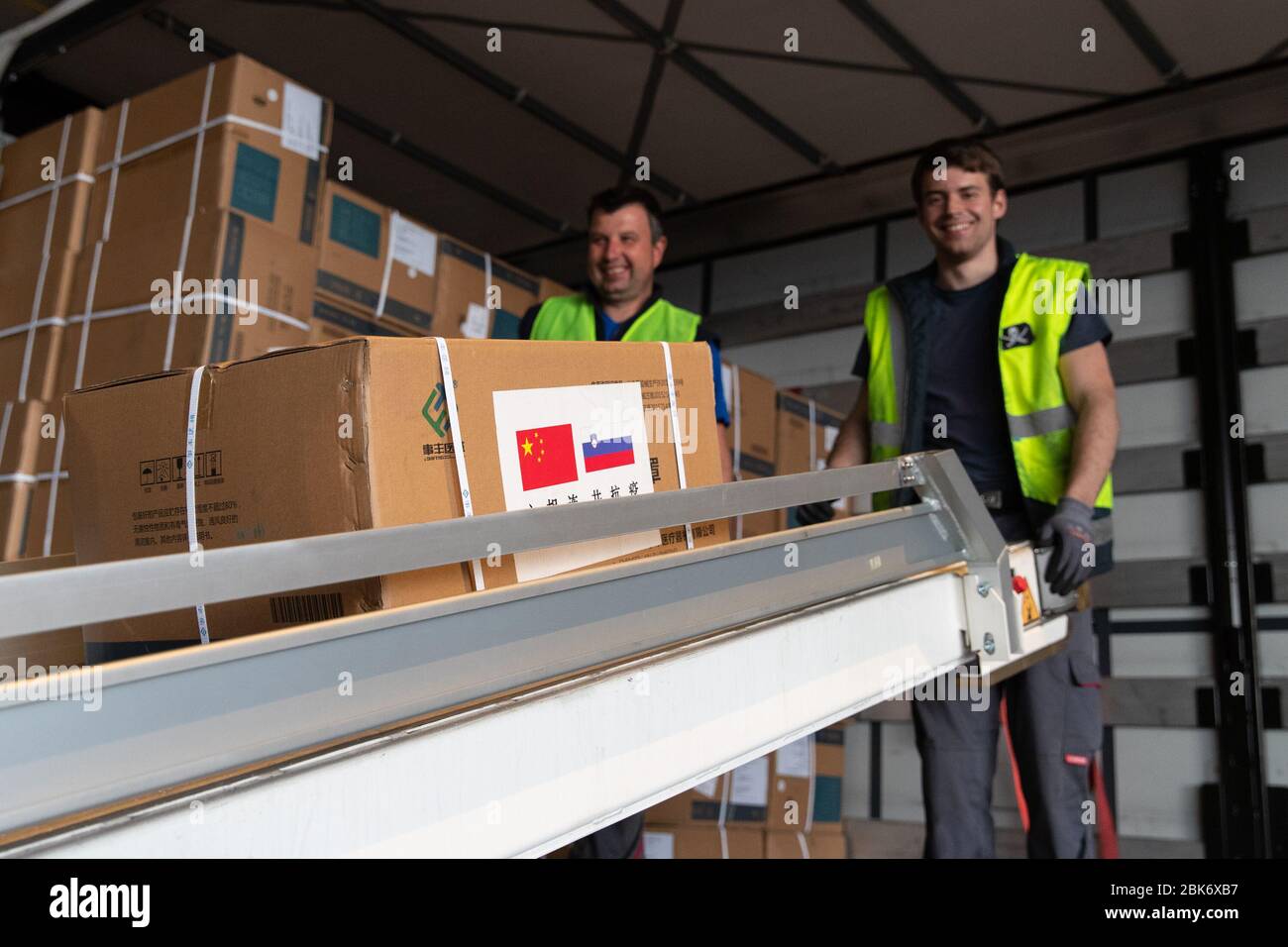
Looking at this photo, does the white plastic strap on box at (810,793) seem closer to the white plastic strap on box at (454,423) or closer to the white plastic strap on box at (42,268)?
the white plastic strap on box at (42,268)

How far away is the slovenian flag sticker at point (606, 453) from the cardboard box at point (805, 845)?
12.2 feet

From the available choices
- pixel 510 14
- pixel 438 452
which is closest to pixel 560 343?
pixel 438 452

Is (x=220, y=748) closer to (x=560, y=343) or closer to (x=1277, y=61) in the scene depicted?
(x=560, y=343)

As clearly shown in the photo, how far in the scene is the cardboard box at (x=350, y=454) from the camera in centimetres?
125

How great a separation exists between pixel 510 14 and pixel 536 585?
3.70 m

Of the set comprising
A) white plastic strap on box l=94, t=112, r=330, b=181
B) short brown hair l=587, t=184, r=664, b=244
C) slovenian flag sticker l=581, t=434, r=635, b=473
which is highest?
white plastic strap on box l=94, t=112, r=330, b=181

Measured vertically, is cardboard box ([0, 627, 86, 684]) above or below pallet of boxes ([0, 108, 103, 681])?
below

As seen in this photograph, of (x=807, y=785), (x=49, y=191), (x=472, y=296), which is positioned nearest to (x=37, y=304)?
(x=49, y=191)

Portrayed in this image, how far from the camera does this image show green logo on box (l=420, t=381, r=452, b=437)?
1299 millimetres

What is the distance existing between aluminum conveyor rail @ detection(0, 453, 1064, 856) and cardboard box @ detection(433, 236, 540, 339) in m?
2.65

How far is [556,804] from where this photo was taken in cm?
105

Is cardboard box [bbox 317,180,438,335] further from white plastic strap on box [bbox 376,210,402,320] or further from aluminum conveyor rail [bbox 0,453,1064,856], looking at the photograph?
aluminum conveyor rail [bbox 0,453,1064,856]
